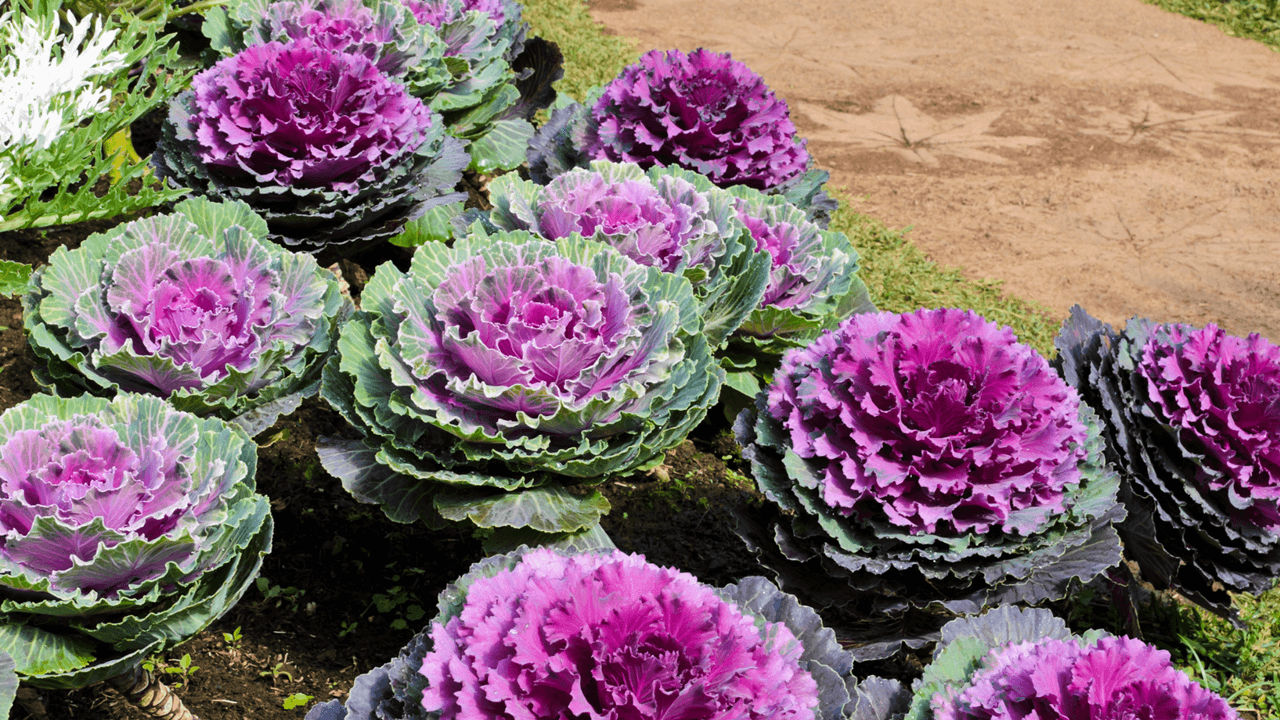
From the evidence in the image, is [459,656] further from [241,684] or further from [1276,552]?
[1276,552]

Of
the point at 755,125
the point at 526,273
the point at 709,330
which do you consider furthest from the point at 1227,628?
the point at 526,273

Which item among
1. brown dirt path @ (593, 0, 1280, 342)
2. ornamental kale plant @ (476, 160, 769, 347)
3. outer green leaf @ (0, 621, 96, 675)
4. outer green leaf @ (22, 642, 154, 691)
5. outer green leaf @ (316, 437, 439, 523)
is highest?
ornamental kale plant @ (476, 160, 769, 347)

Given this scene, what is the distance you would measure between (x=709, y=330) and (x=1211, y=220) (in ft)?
16.3

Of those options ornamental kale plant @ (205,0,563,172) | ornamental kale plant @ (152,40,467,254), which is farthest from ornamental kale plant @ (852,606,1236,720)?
ornamental kale plant @ (205,0,563,172)

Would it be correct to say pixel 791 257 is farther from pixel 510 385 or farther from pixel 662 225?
pixel 510 385

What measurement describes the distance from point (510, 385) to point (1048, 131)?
659 cm

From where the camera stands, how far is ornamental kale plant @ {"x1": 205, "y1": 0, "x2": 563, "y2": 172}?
3.99 metres

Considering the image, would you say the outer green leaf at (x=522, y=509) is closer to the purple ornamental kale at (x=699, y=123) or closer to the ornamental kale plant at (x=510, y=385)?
the ornamental kale plant at (x=510, y=385)

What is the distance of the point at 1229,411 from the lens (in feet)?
8.93

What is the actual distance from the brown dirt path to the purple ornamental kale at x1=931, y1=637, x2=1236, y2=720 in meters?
4.02

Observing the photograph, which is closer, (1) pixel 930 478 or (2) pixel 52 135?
(1) pixel 930 478

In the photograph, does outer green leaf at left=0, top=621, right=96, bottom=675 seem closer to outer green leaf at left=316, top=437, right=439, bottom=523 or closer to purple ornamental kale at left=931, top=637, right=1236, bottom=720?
outer green leaf at left=316, top=437, right=439, bottom=523

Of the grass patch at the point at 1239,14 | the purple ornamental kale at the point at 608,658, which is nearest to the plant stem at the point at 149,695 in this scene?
the purple ornamental kale at the point at 608,658

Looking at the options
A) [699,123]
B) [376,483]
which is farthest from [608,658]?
[699,123]
